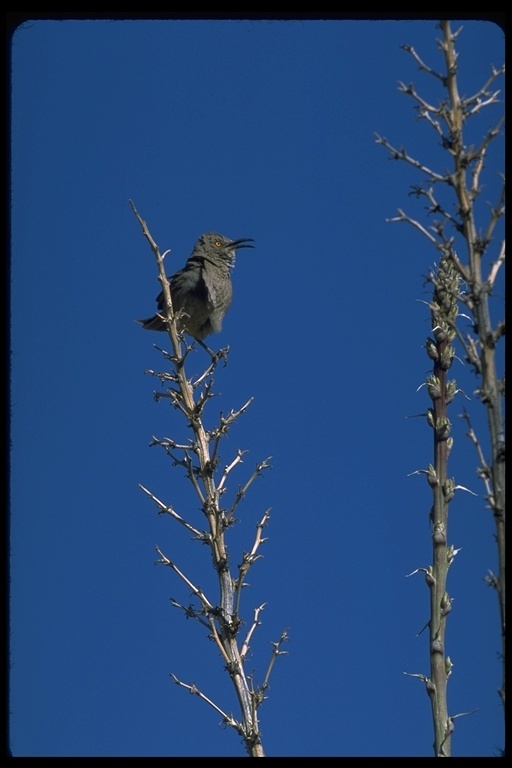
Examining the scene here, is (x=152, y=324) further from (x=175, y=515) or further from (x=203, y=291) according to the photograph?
(x=175, y=515)

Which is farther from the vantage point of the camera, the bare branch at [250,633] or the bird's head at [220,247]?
the bird's head at [220,247]

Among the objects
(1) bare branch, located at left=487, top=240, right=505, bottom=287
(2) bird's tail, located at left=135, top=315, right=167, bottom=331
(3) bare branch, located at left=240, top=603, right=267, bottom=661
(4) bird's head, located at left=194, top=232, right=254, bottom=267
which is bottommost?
(3) bare branch, located at left=240, top=603, right=267, bottom=661

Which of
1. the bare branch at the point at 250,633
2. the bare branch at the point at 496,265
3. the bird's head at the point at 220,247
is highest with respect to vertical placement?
the bird's head at the point at 220,247

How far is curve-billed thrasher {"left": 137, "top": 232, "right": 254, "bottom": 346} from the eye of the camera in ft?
30.1

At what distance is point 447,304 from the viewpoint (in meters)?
3.87

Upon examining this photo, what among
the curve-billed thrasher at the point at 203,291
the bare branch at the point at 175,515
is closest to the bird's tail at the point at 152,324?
the curve-billed thrasher at the point at 203,291

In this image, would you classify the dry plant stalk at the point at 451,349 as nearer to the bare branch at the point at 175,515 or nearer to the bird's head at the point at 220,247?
the bare branch at the point at 175,515

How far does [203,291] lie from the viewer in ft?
30.2

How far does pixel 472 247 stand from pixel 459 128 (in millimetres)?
439

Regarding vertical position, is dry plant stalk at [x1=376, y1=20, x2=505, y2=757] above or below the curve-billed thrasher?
below

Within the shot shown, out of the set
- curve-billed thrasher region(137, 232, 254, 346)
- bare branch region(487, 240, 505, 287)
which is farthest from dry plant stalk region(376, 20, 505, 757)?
curve-billed thrasher region(137, 232, 254, 346)

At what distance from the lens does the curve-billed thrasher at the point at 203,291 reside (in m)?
9.19

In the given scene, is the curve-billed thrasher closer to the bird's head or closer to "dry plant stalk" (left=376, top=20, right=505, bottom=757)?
the bird's head
